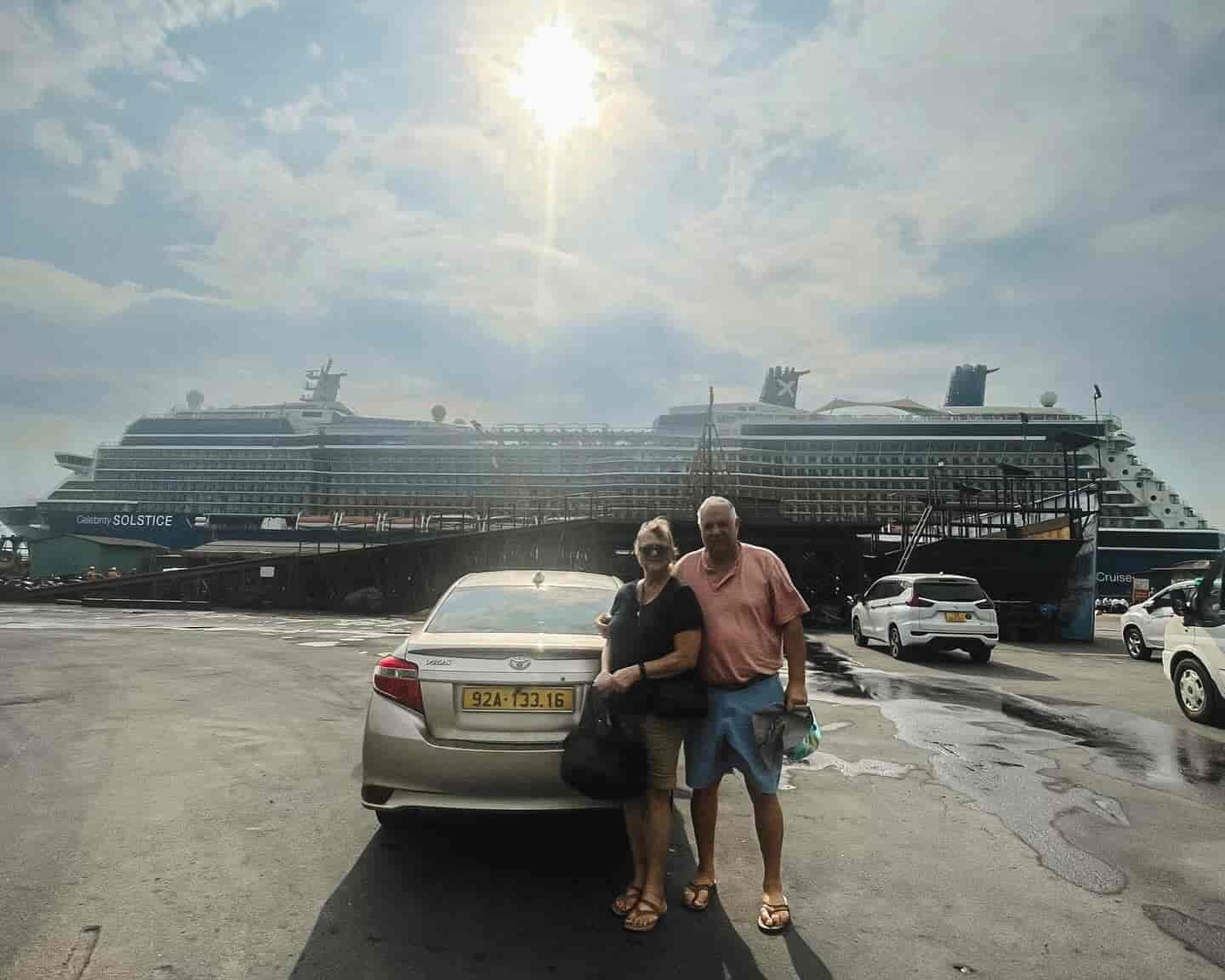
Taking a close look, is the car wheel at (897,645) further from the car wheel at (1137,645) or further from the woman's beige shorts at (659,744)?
the woman's beige shorts at (659,744)

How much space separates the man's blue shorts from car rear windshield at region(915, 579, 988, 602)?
33.7 ft

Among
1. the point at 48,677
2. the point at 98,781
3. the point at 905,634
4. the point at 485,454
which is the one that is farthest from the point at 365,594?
the point at 485,454

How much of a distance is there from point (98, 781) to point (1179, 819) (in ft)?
20.8

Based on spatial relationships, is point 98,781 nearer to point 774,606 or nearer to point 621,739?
point 621,739

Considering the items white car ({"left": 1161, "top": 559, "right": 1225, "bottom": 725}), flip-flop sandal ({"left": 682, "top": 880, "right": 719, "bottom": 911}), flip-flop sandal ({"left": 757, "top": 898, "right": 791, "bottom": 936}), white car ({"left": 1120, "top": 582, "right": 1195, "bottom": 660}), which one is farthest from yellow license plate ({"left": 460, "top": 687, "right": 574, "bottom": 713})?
white car ({"left": 1120, "top": 582, "right": 1195, "bottom": 660})

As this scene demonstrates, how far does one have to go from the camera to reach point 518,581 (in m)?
4.83

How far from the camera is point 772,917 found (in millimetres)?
2984

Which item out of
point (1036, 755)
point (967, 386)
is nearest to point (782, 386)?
point (967, 386)

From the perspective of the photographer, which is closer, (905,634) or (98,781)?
(98,781)

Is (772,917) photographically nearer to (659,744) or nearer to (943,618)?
(659,744)

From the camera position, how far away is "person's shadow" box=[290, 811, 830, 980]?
2.67 m

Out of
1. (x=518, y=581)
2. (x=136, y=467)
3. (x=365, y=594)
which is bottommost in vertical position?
(x=365, y=594)

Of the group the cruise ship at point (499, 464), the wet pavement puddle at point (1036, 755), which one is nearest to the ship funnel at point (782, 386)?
the cruise ship at point (499, 464)

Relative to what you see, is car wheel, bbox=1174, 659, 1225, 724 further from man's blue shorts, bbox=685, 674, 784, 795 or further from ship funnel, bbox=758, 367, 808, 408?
ship funnel, bbox=758, 367, 808, 408
